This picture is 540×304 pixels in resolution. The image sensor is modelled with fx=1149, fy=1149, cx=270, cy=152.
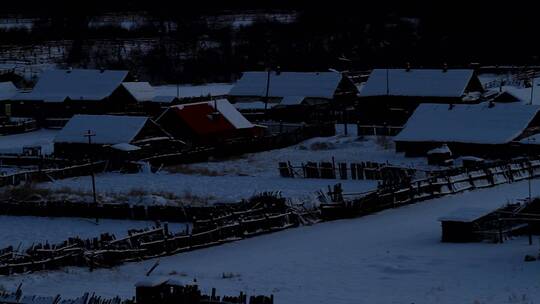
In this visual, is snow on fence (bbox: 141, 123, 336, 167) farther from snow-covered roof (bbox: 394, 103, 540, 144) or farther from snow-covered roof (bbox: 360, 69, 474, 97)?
snow-covered roof (bbox: 394, 103, 540, 144)

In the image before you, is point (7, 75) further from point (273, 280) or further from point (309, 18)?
point (273, 280)

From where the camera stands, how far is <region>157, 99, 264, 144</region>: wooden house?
1780 inches

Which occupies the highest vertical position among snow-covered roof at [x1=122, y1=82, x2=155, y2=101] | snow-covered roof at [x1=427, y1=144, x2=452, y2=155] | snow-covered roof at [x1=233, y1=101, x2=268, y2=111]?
snow-covered roof at [x1=122, y1=82, x2=155, y2=101]

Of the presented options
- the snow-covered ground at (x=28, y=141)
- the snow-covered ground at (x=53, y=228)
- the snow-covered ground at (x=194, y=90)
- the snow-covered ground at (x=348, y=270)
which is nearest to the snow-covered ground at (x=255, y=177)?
the snow-covered ground at (x=53, y=228)

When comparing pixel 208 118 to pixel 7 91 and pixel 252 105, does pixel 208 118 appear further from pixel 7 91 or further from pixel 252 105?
pixel 7 91

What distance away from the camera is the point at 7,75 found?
231ft

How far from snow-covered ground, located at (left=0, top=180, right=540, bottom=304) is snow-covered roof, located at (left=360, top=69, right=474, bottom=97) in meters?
25.1

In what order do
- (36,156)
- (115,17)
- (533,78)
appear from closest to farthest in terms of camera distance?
(36,156) → (533,78) → (115,17)

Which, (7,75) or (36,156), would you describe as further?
(7,75)

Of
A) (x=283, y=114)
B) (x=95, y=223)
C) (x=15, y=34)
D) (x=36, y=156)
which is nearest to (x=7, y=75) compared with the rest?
(x=15, y=34)

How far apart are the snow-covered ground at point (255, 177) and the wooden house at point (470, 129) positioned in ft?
3.17

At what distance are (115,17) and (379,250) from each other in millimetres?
77896

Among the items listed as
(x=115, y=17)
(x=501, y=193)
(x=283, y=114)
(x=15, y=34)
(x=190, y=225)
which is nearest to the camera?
(x=190, y=225)

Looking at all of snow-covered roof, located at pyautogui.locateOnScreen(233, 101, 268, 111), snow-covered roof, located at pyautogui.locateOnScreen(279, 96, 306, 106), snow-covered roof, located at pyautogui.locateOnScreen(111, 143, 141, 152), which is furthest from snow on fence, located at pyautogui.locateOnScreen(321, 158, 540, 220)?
snow-covered roof, located at pyautogui.locateOnScreen(233, 101, 268, 111)
